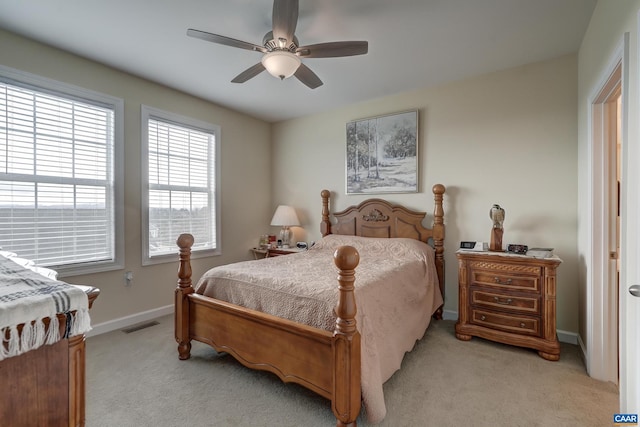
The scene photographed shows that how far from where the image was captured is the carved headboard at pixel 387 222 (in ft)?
10.8

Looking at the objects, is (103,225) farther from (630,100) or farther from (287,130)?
(630,100)

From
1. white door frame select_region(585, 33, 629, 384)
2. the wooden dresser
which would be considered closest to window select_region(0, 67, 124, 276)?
the wooden dresser

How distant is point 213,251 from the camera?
399 cm

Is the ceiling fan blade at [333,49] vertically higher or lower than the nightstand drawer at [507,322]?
higher

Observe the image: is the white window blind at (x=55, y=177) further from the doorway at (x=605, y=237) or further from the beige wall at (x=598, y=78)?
the doorway at (x=605, y=237)

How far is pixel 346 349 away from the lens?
153 centimetres

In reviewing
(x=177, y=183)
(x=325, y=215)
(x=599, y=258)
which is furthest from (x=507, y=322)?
(x=177, y=183)

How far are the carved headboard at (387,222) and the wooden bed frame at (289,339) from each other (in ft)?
6.75

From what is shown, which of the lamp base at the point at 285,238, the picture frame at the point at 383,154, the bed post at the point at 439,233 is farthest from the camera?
the lamp base at the point at 285,238

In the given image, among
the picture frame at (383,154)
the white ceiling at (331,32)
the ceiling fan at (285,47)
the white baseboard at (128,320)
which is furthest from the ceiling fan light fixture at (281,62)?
the white baseboard at (128,320)

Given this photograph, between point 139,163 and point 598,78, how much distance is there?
161 inches

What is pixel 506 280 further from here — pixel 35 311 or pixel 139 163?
pixel 139 163

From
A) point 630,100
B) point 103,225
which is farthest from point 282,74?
point 103,225

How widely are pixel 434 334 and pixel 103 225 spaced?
347 cm
